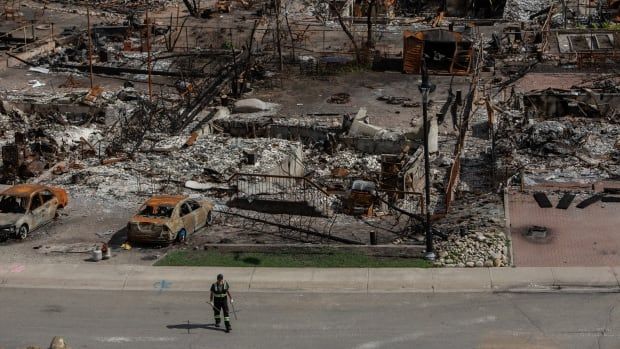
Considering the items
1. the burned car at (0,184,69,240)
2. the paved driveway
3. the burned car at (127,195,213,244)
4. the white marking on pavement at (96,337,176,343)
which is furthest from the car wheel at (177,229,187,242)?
the paved driveway

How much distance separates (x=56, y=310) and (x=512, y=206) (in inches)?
504

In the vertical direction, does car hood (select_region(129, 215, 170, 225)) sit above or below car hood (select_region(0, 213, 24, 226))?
above

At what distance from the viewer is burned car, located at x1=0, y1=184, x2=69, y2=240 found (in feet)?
104

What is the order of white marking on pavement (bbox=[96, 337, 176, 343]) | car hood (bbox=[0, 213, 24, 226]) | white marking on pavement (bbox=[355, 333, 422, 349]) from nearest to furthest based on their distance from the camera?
white marking on pavement (bbox=[355, 333, 422, 349]) → white marking on pavement (bbox=[96, 337, 176, 343]) → car hood (bbox=[0, 213, 24, 226])

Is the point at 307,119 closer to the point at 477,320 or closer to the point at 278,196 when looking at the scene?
A: the point at 278,196

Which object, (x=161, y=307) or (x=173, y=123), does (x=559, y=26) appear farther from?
(x=161, y=307)

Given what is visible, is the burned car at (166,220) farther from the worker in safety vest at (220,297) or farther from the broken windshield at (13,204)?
the worker in safety vest at (220,297)

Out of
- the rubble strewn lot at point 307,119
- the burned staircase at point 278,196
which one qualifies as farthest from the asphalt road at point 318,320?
the burned staircase at point 278,196

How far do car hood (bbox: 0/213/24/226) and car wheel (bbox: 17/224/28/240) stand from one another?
0.27m

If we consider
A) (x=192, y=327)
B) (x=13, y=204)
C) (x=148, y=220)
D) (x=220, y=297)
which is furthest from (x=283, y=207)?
(x=220, y=297)

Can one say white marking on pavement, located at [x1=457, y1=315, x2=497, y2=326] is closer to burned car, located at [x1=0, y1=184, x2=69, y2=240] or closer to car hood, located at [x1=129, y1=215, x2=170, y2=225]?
car hood, located at [x1=129, y1=215, x2=170, y2=225]

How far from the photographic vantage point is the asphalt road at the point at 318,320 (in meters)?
24.2

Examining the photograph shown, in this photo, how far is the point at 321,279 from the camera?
27.8 meters

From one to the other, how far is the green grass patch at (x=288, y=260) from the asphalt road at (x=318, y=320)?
1.79 m
